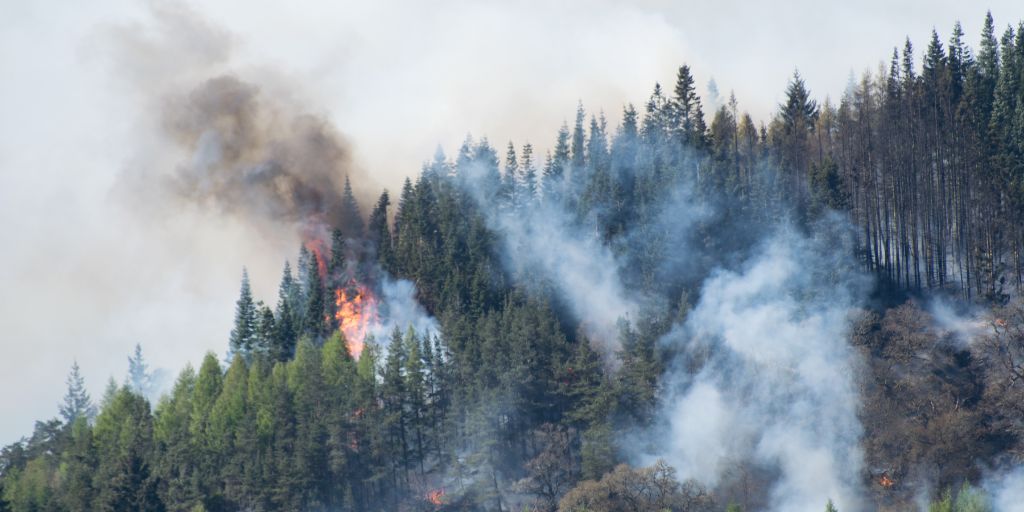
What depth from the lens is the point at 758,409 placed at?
110m

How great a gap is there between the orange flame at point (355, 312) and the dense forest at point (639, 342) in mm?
262

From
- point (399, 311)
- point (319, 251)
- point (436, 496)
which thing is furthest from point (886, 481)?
point (319, 251)

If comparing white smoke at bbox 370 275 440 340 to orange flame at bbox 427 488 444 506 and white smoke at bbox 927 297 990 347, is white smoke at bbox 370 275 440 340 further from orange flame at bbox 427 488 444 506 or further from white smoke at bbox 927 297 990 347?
white smoke at bbox 927 297 990 347

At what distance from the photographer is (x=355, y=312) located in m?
145

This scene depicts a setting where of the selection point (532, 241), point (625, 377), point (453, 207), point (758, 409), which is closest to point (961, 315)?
point (758, 409)

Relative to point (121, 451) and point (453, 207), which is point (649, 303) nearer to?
point (453, 207)

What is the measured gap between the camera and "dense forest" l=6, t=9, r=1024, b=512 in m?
106

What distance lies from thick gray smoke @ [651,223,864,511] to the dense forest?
0.27 metres

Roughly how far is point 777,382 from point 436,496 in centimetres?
2830

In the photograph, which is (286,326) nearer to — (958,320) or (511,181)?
(511,181)

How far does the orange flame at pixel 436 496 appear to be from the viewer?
371ft

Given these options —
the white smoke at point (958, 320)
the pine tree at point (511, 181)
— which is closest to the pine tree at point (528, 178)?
the pine tree at point (511, 181)

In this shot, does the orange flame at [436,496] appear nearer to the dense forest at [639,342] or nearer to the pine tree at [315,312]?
the dense forest at [639,342]

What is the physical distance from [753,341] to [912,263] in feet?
73.9
